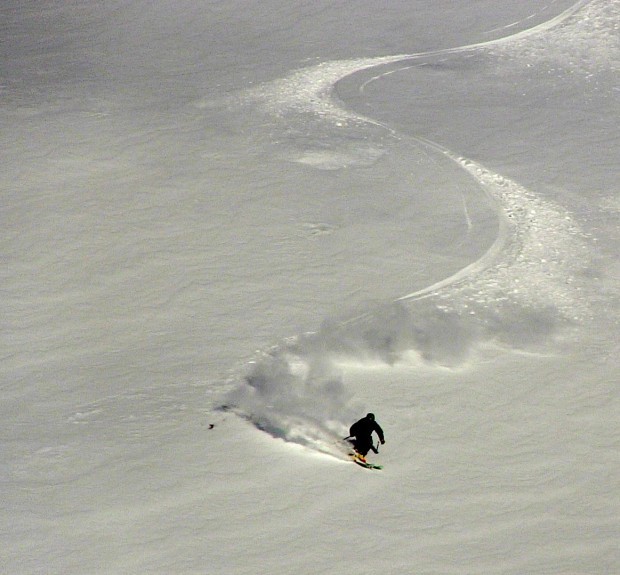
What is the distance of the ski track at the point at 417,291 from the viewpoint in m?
10.6

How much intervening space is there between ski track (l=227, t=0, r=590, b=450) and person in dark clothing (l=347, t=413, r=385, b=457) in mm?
304

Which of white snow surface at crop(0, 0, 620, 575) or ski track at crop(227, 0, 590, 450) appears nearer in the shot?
white snow surface at crop(0, 0, 620, 575)

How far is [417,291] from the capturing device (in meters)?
13.0

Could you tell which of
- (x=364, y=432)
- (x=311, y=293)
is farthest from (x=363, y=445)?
(x=311, y=293)

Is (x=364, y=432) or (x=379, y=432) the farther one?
(x=379, y=432)

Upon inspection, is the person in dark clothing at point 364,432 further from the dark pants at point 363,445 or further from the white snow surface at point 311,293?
the white snow surface at point 311,293

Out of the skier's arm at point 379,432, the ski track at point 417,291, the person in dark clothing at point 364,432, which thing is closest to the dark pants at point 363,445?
the person in dark clothing at point 364,432

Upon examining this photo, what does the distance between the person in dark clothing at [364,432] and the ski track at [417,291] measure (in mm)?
304

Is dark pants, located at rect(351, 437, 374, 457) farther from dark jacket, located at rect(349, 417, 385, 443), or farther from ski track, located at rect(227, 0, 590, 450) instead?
ski track, located at rect(227, 0, 590, 450)

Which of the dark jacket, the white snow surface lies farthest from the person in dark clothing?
the white snow surface

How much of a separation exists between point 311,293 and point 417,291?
4.76ft

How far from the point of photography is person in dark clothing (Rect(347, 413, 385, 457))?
9.73 metres

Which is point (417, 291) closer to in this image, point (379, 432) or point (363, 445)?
point (379, 432)

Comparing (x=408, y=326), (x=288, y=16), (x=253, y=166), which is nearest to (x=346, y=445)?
(x=408, y=326)
